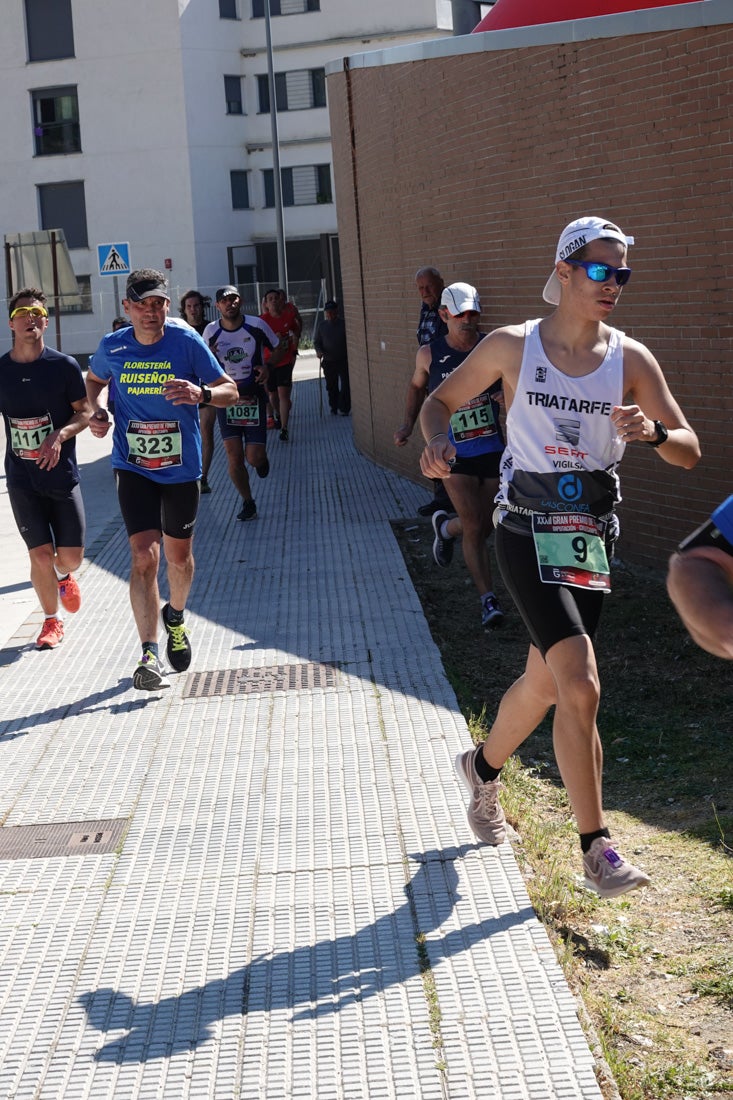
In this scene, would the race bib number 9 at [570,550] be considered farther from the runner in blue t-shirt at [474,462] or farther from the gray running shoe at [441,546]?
the gray running shoe at [441,546]

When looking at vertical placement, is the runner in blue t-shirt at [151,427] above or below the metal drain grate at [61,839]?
above

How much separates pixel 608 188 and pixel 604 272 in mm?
5155

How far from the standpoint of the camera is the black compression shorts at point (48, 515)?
27.2 feet

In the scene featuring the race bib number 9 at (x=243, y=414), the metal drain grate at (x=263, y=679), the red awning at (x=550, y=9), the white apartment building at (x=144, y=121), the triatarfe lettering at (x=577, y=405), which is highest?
the white apartment building at (x=144, y=121)

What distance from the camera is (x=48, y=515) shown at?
8.41m

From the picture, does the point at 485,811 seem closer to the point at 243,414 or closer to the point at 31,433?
the point at 31,433

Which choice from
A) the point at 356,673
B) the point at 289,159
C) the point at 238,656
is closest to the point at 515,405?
the point at 356,673

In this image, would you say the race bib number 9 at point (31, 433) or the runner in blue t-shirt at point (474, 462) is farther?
the runner in blue t-shirt at point (474, 462)

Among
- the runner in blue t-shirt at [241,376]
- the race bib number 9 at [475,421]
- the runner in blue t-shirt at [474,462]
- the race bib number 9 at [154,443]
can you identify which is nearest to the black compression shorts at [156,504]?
the race bib number 9 at [154,443]

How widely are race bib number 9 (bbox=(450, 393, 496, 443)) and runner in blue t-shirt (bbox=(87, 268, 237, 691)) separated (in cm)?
180

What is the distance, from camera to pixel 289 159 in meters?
52.3

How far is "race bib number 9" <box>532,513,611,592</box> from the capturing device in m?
4.34

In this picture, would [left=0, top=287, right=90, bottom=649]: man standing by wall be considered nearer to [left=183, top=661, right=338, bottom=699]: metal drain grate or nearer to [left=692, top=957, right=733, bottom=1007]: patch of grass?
[left=183, top=661, right=338, bottom=699]: metal drain grate

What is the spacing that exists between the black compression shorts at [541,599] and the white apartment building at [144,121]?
44130 mm
